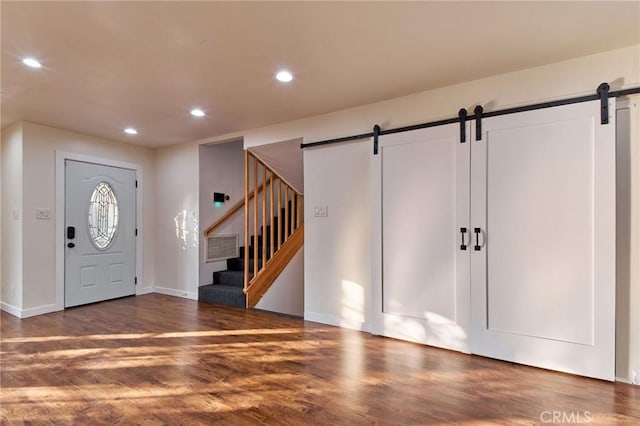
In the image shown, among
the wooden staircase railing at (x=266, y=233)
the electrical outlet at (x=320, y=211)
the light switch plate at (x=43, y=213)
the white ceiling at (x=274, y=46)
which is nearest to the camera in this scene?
the white ceiling at (x=274, y=46)

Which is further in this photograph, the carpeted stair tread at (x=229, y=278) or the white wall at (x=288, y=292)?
the carpeted stair tread at (x=229, y=278)

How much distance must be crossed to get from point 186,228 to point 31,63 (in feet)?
9.86

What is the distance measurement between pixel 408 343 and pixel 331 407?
1343 millimetres

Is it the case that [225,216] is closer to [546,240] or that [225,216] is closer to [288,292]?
[288,292]

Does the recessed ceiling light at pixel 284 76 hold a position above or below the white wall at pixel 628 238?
above

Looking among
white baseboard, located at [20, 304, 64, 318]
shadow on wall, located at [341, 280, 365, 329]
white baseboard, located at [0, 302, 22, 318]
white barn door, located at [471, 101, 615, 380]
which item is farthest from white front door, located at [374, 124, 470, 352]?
white baseboard, located at [0, 302, 22, 318]

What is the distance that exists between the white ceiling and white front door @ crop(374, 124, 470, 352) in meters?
0.61

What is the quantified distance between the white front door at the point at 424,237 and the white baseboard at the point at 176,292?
9.96 ft

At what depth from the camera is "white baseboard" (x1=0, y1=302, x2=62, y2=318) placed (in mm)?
4082

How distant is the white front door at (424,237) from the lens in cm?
296

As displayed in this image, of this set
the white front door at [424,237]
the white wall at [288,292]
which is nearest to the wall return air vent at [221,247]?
the white wall at [288,292]

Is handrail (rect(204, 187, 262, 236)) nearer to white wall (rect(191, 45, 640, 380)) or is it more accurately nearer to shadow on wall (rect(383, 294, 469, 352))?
white wall (rect(191, 45, 640, 380))

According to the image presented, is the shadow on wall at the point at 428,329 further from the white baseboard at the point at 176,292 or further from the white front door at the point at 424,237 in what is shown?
the white baseboard at the point at 176,292

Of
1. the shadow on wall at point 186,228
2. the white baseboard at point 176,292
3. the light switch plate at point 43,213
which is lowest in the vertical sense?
the white baseboard at point 176,292
